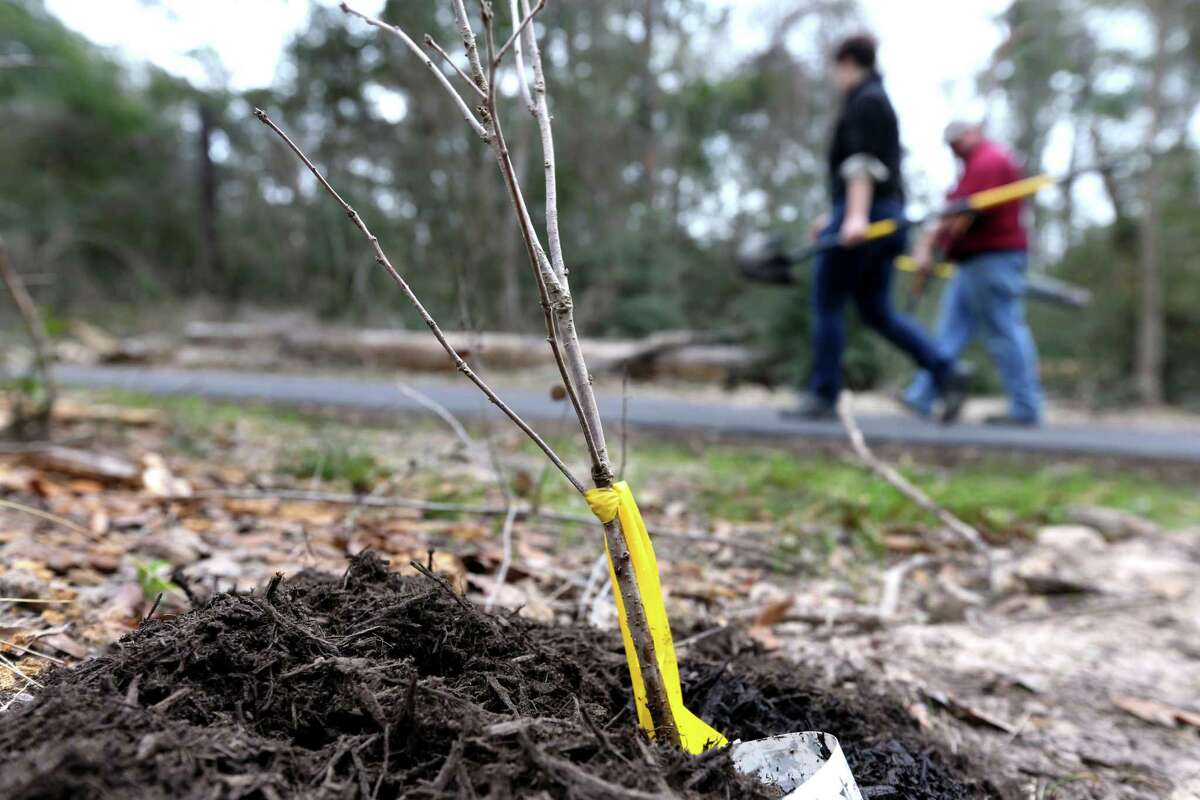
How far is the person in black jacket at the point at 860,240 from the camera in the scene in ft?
16.5

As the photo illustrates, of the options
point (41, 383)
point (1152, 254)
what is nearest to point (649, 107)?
point (1152, 254)

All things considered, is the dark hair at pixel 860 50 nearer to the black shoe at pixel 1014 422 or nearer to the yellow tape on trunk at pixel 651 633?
the black shoe at pixel 1014 422

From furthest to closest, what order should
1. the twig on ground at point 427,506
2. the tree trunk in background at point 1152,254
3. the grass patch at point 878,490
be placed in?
the tree trunk in background at point 1152,254, the grass patch at point 878,490, the twig on ground at point 427,506

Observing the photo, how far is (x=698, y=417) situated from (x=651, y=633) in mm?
4729

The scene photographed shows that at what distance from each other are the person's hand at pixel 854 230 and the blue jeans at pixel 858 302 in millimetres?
163

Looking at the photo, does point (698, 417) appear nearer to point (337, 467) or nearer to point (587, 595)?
point (337, 467)

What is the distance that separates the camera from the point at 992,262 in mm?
5883

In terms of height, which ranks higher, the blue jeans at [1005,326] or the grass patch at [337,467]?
the blue jeans at [1005,326]

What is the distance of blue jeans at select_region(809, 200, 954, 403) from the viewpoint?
5.29 m

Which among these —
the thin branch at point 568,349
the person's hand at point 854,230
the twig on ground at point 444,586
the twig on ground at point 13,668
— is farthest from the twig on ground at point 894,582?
the person's hand at point 854,230

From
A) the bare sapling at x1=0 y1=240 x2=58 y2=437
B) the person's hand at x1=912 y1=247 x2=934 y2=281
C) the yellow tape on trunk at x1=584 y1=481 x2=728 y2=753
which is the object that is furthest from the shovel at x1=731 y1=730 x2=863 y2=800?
the person's hand at x1=912 y1=247 x2=934 y2=281

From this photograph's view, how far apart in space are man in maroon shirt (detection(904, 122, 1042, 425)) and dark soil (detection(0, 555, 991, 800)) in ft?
16.7

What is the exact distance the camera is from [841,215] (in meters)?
5.41

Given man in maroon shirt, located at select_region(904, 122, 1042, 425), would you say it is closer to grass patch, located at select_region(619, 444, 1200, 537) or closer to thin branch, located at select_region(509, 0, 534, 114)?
grass patch, located at select_region(619, 444, 1200, 537)
